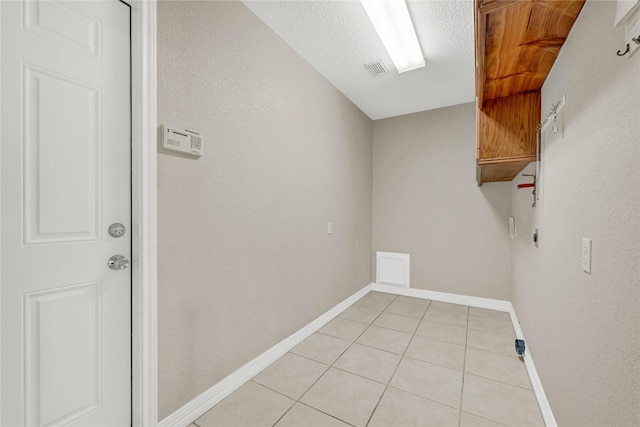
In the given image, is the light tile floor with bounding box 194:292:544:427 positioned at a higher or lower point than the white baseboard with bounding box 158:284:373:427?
lower

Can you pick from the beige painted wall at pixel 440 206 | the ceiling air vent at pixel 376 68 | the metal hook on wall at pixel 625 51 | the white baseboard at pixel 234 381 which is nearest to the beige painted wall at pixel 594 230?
the metal hook on wall at pixel 625 51

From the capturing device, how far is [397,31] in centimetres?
207

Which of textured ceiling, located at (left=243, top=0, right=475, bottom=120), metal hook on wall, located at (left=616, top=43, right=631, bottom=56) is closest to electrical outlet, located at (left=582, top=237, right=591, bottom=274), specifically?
metal hook on wall, located at (left=616, top=43, right=631, bottom=56)

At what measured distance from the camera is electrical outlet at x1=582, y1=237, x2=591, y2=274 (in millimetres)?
1003

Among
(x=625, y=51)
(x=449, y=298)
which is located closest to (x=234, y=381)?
(x=625, y=51)

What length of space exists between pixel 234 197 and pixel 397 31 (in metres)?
1.84

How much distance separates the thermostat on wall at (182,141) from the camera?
136 centimetres
